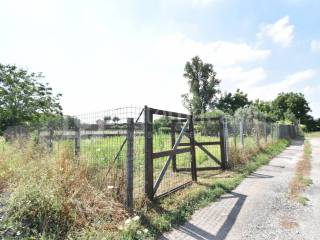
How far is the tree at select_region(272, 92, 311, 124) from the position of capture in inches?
2834

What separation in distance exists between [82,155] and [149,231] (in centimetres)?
277

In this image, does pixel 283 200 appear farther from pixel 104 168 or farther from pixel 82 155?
pixel 82 155

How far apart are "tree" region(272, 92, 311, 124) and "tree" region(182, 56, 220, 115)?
24.5 metres

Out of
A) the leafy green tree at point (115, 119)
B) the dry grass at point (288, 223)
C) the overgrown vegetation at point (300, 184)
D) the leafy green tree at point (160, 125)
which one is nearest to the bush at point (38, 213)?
the leafy green tree at point (115, 119)

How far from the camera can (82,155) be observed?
261 inches

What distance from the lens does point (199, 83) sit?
55.7 metres

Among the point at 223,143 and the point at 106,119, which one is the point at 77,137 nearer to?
the point at 106,119

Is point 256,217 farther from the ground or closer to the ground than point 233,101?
closer to the ground

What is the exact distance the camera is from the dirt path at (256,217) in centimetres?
464

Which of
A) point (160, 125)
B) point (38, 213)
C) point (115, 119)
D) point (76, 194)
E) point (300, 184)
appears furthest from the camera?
point (300, 184)

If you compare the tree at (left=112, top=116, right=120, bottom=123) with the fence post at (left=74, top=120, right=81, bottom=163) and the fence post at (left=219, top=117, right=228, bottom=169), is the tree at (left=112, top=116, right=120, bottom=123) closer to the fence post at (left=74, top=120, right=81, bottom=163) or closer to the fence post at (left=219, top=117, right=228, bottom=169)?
the fence post at (left=74, top=120, right=81, bottom=163)

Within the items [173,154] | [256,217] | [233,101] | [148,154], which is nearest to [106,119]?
[148,154]

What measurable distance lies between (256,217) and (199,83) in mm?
51262

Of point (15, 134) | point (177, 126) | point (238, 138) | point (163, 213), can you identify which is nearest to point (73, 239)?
point (163, 213)
